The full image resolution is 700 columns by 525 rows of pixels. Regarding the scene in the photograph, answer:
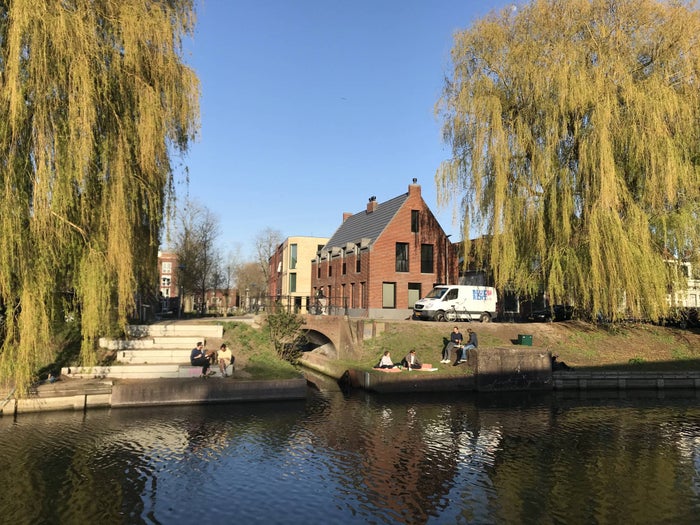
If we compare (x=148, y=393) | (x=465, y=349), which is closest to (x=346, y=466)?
(x=148, y=393)

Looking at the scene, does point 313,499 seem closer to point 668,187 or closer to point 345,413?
point 345,413

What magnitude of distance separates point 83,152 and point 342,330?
15713mm

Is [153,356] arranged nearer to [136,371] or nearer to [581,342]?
[136,371]

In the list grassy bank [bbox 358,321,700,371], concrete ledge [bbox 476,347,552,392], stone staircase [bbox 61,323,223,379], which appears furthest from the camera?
grassy bank [bbox 358,321,700,371]

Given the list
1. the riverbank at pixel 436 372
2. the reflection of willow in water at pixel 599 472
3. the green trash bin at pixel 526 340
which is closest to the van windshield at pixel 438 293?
the riverbank at pixel 436 372

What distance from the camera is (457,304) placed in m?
30.0

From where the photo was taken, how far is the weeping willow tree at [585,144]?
73.5 feet

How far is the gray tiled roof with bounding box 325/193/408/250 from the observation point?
125 feet

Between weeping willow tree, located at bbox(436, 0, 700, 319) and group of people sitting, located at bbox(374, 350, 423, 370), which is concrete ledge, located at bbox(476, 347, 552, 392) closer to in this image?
group of people sitting, located at bbox(374, 350, 423, 370)

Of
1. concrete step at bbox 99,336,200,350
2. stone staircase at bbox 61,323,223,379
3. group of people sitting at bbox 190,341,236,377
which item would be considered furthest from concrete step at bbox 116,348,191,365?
group of people sitting at bbox 190,341,236,377

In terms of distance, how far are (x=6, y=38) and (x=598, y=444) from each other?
60.2 feet

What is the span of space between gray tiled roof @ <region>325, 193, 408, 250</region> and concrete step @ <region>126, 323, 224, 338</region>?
1731 cm

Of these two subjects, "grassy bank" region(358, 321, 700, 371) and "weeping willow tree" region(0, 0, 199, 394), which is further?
"grassy bank" region(358, 321, 700, 371)

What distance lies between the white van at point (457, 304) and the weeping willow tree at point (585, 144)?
3978 millimetres
